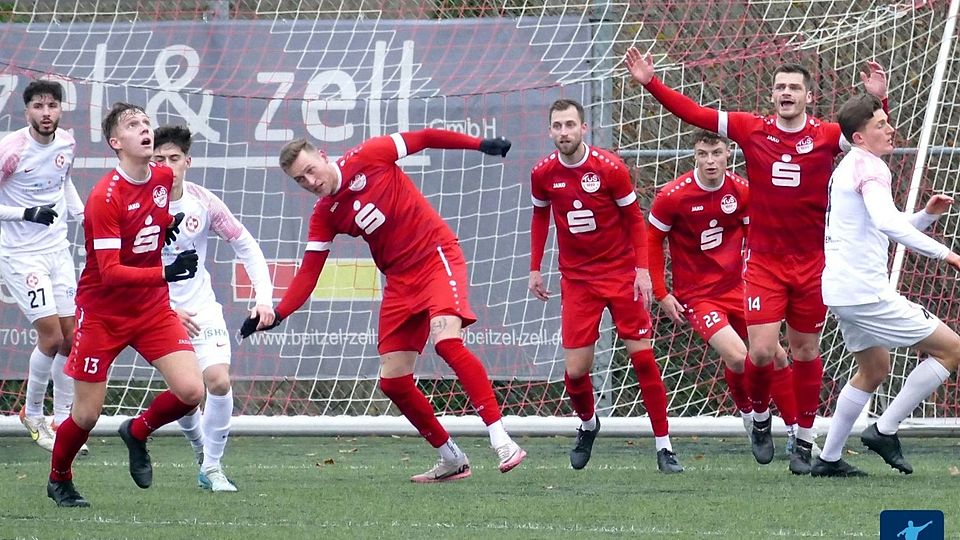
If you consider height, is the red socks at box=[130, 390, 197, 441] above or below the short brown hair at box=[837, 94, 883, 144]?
below

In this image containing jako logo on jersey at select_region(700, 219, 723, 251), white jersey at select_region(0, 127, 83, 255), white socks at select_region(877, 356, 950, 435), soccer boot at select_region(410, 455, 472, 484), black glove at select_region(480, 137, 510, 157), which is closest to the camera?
white socks at select_region(877, 356, 950, 435)

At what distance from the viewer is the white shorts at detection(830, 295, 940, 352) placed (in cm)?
652

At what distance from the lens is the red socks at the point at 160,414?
6.66m

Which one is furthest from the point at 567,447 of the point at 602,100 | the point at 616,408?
the point at 602,100

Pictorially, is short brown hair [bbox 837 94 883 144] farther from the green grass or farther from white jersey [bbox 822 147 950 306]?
the green grass

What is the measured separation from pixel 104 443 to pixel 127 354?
0.90 meters

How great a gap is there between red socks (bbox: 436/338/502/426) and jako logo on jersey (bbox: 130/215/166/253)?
4.37 ft

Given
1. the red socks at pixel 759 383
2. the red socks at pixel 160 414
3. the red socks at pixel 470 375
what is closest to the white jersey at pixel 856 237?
the red socks at pixel 759 383

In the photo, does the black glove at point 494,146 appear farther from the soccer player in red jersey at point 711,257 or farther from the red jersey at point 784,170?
the soccer player in red jersey at point 711,257

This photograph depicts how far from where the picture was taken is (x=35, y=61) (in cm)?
1056

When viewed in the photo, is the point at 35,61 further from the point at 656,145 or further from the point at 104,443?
the point at 656,145

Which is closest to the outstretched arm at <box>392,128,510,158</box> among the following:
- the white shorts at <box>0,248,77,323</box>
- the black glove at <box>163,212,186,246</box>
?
the black glove at <box>163,212,186,246</box>

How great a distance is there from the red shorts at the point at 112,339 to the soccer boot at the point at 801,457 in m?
2.80

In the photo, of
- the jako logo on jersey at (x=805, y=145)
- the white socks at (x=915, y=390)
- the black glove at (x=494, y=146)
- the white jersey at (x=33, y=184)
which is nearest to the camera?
the white socks at (x=915, y=390)
